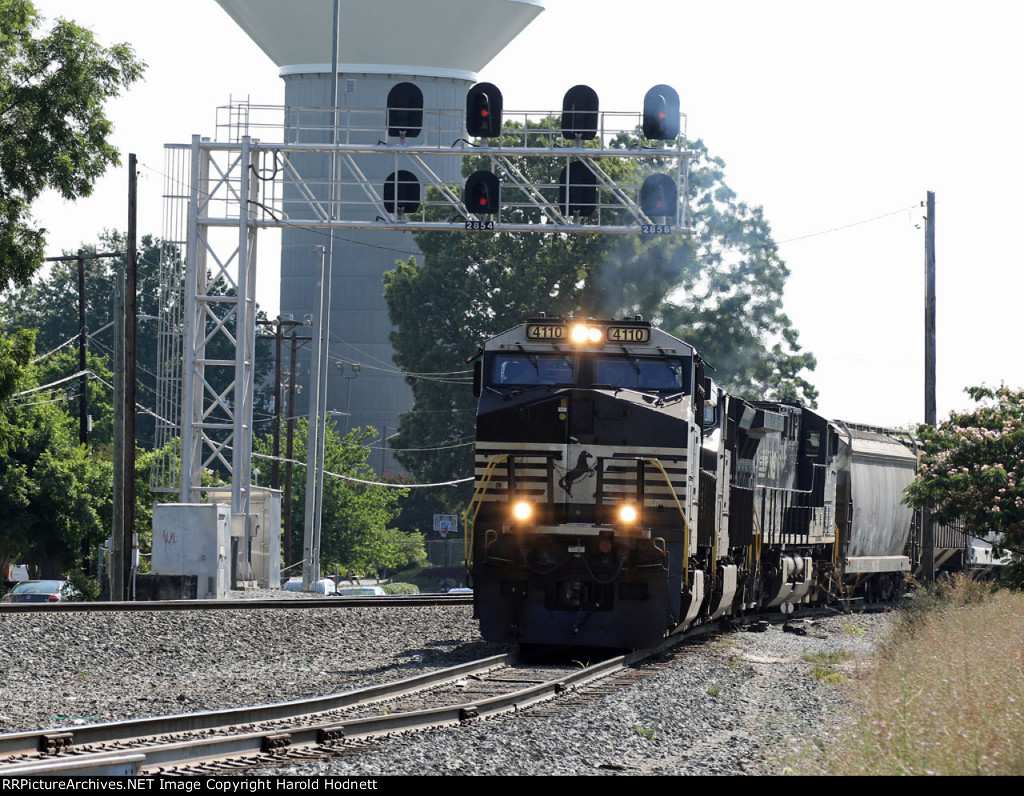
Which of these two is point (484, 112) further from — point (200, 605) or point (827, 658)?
point (827, 658)

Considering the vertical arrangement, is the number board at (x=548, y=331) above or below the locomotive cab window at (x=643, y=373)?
above

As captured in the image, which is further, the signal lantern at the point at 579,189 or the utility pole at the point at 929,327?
the utility pole at the point at 929,327

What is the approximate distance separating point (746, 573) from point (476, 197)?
396 inches

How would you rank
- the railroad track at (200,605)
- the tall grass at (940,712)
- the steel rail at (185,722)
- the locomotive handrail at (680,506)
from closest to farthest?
the tall grass at (940,712) → the steel rail at (185,722) → the locomotive handrail at (680,506) → the railroad track at (200,605)

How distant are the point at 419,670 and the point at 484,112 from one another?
15088 mm

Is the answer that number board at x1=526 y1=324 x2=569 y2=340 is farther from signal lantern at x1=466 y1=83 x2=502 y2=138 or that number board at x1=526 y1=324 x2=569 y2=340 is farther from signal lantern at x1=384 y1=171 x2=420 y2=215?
signal lantern at x1=384 y1=171 x2=420 y2=215

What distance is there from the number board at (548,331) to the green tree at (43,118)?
12.9 metres

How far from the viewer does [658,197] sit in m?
29.1

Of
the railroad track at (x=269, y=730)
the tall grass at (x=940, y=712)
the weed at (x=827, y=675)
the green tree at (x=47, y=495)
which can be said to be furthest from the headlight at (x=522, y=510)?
the green tree at (x=47, y=495)

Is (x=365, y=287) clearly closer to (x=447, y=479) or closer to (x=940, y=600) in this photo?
(x=447, y=479)

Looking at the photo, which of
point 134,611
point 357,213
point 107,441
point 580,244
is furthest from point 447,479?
point 134,611

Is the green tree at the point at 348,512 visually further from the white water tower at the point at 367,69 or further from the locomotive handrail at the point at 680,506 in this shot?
the locomotive handrail at the point at 680,506

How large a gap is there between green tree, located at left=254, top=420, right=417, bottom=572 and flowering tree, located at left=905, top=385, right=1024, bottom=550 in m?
47.2

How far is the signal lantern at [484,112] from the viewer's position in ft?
92.4
